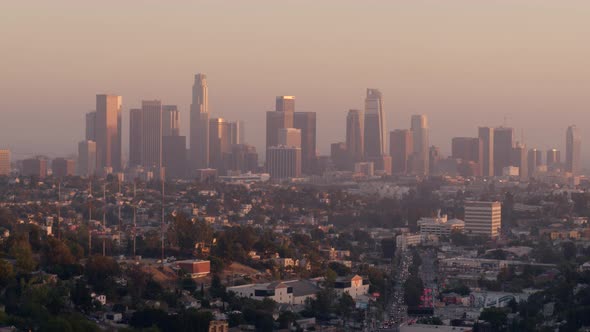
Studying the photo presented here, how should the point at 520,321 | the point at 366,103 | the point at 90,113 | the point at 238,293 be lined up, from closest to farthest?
the point at 520,321 < the point at 238,293 < the point at 90,113 < the point at 366,103

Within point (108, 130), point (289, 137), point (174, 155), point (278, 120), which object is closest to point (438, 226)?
point (174, 155)

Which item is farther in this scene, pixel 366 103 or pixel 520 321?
pixel 366 103

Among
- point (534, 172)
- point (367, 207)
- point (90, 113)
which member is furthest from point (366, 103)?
point (367, 207)

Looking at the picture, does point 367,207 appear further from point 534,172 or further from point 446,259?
point 534,172

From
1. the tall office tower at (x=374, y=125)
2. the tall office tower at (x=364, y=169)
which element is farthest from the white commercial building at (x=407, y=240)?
the tall office tower at (x=374, y=125)

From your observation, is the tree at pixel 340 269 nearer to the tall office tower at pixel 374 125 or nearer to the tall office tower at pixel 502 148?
the tall office tower at pixel 502 148

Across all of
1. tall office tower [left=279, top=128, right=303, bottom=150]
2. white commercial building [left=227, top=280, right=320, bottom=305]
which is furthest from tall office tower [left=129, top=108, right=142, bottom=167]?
white commercial building [left=227, top=280, right=320, bottom=305]
